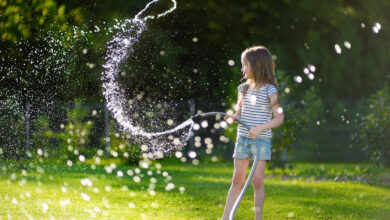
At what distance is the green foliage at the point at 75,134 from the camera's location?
717 centimetres

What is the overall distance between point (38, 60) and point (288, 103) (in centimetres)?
368

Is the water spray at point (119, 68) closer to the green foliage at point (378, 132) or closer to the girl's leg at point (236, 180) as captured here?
the green foliage at point (378, 132)

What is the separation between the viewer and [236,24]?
9.41 meters

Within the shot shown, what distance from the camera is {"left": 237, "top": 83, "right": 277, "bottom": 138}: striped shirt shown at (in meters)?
3.34

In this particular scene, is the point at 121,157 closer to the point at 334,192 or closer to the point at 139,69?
the point at 139,69

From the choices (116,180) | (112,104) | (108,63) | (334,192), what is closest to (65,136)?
(112,104)

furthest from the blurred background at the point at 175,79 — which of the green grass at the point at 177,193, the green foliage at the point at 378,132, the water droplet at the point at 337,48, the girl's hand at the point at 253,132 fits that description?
the girl's hand at the point at 253,132

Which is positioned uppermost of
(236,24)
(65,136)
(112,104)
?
(236,24)

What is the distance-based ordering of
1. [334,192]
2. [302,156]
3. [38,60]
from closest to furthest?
[334,192] → [38,60] → [302,156]

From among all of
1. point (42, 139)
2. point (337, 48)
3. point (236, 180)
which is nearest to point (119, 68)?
point (42, 139)

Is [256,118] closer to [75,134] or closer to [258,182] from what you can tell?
[258,182]

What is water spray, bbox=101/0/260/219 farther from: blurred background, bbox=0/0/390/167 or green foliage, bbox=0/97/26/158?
green foliage, bbox=0/97/26/158

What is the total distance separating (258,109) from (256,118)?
63 mm

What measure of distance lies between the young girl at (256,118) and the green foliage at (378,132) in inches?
134
